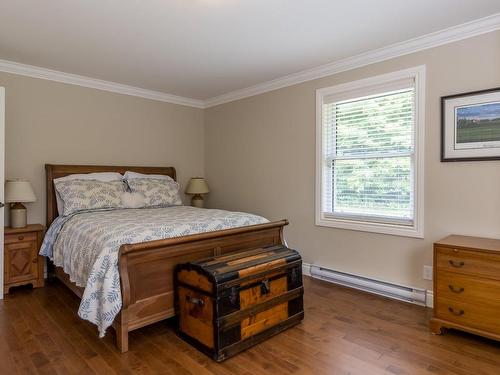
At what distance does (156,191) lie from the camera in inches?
157

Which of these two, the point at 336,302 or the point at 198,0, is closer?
the point at 198,0

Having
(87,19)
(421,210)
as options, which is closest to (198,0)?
(87,19)

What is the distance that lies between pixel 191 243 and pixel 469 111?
7.85ft

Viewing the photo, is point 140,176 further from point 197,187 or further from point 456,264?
point 456,264

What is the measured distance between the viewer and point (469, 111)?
260 cm

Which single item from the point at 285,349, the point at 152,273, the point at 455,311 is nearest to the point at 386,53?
the point at 455,311

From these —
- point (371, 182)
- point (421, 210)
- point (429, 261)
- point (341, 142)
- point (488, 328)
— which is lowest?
point (488, 328)

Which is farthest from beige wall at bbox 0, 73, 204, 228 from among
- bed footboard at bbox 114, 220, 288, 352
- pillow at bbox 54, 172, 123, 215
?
bed footboard at bbox 114, 220, 288, 352

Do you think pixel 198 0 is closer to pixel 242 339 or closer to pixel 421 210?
pixel 242 339

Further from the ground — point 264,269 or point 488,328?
point 264,269

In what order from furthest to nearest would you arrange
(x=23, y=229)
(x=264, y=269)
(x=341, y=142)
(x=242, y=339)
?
(x=341, y=142) → (x=23, y=229) → (x=264, y=269) → (x=242, y=339)

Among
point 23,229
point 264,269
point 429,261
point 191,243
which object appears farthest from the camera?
point 23,229

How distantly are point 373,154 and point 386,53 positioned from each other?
933 millimetres

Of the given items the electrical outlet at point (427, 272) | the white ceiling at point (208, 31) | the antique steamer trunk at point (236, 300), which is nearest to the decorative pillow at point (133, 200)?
the white ceiling at point (208, 31)
